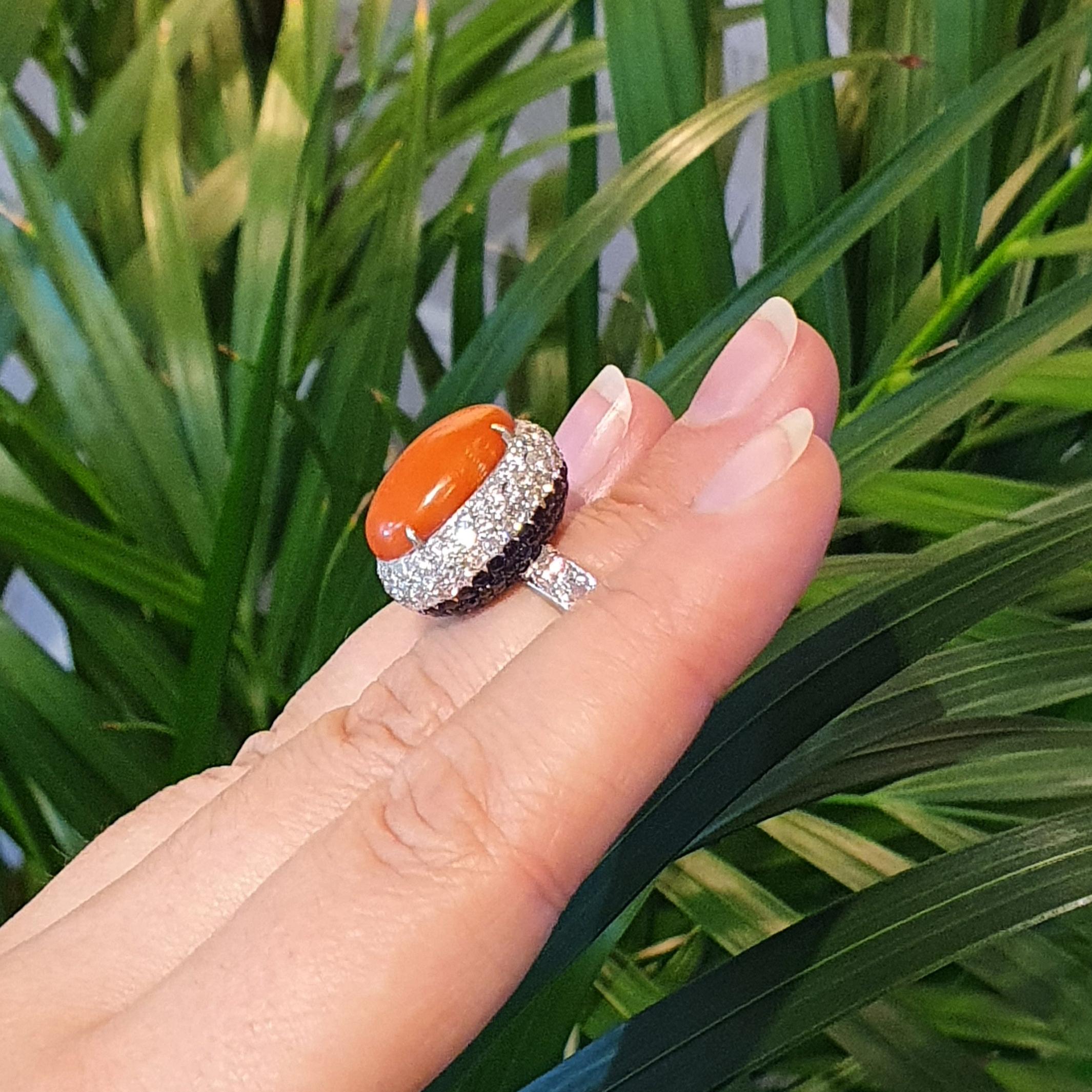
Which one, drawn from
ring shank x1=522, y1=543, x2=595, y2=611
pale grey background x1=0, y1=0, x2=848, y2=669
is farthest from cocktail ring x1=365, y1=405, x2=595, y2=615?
pale grey background x1=0, y1=0, x2=848, y2=669

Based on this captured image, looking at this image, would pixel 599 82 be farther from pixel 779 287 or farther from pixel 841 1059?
pixel 841 1059

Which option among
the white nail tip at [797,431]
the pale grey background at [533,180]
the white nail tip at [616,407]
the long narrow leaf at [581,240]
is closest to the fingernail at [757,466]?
the white nail tip at [797,431]

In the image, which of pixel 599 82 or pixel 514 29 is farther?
pixel 599 82

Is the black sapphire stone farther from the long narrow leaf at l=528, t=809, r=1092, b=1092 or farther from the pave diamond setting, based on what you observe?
the long narrow leaf at l=528, t=809, r=1092, b=1092

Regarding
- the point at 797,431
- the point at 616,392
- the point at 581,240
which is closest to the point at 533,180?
the point at 581,240

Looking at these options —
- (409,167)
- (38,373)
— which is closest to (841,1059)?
(409,167)

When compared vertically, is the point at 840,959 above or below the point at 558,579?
below

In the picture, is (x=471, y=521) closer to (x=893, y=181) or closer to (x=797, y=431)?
(x=797, y=431)
